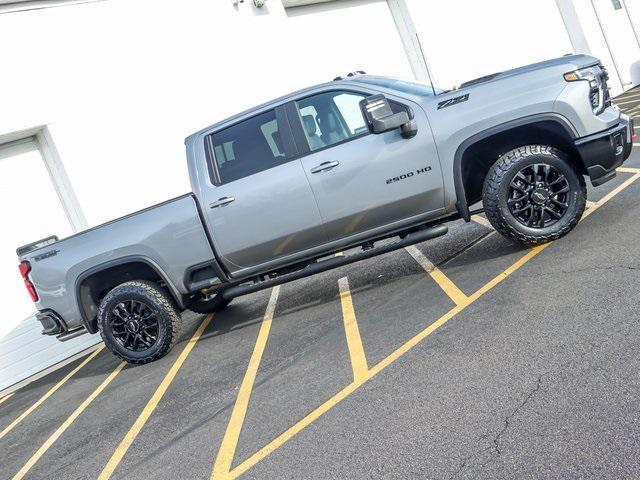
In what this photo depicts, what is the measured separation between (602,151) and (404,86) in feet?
6.25

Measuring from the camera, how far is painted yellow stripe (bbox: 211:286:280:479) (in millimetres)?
4180

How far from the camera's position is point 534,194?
602cm

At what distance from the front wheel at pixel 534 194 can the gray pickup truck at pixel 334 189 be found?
0.01m

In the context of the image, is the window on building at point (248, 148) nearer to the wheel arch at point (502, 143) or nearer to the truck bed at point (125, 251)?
the truck bed at point (125, 251)

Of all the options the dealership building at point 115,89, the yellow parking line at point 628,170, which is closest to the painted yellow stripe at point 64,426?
the dealership building at point 115,89

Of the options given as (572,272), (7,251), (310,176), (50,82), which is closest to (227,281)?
(310,176)

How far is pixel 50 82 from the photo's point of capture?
10.6 m

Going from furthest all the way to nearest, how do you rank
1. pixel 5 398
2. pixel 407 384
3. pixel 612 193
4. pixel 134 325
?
pixel 5 398 → pixel 612 193 → pixel 134 325 → pixel 407 384

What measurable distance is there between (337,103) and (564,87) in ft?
6.66

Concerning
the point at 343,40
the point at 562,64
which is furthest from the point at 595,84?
the point at 343,40

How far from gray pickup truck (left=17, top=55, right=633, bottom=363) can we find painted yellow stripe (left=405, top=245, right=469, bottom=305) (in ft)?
1.42

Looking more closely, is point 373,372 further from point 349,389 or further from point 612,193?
point 612,193

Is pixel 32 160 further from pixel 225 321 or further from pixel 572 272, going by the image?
pixel 572 272

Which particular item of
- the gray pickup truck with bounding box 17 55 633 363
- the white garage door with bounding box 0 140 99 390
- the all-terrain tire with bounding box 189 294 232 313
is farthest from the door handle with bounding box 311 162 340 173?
the white garage door with bounding box 0 140 99 390
